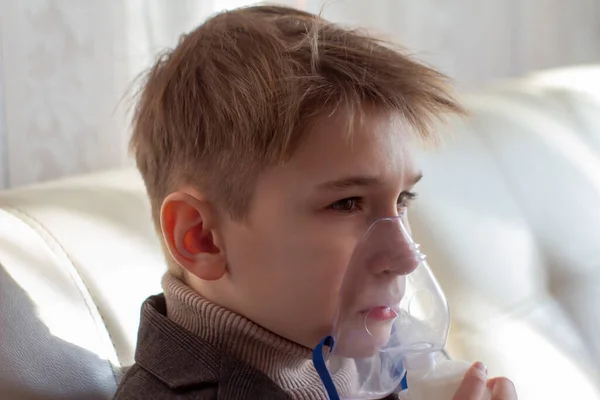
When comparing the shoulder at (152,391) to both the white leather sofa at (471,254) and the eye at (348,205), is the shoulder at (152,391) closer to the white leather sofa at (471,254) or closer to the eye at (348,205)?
the white leather sofa at (471,254)

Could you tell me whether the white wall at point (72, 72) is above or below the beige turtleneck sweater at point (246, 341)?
above

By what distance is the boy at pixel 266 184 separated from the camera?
0.79 meters

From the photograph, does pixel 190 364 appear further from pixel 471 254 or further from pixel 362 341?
pixel 471 254

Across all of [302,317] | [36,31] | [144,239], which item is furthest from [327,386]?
[36,31]

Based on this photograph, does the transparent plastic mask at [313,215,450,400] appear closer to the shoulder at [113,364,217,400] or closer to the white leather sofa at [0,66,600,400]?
the shoulder at [113,364,217,400]

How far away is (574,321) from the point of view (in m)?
1.27

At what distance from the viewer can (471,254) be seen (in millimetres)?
1220

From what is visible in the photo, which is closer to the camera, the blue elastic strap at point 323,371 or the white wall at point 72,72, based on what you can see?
the blue elastic strap at point 323,371

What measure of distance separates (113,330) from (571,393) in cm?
65

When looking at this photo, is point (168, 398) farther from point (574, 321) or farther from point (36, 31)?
point (574, 321)

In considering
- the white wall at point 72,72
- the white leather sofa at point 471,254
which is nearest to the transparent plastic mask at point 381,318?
the white leather sofa at point 471,254

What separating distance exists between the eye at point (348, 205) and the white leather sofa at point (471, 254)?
257 millimetres

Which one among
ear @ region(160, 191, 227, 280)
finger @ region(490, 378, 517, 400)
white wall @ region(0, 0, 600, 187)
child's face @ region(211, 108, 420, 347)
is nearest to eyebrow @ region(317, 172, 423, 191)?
child's face @ region(211, 108, 420, 347)

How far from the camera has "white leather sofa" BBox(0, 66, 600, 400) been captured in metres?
0.83
